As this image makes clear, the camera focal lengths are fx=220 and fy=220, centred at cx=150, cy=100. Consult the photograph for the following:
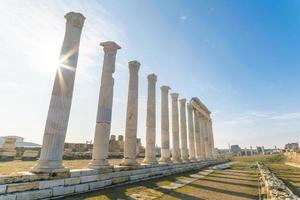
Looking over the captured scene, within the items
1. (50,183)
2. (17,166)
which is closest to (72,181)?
(50,183)

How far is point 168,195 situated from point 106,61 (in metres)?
10.3

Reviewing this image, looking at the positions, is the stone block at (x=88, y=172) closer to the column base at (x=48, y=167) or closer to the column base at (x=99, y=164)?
the column base at (x=99, y=164)

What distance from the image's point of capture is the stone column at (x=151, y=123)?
2116 centimetres

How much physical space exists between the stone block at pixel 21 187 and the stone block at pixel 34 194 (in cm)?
17

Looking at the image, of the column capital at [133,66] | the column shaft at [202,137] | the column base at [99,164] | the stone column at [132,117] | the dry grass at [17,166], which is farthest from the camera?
the column shaft at [202,137]

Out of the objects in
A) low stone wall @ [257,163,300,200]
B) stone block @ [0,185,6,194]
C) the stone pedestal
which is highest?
the stone pedestal

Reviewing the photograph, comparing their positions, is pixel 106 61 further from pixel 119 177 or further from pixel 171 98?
pixel 171 98

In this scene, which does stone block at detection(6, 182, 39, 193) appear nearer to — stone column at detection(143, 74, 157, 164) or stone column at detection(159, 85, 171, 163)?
stone column at detection(143, 74, 157, 164)

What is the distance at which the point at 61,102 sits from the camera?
12312mm

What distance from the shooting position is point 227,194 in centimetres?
1301

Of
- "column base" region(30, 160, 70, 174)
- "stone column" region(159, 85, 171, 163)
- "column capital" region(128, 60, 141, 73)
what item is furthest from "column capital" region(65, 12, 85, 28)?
"stone column" region(159, 85, 171, 163)

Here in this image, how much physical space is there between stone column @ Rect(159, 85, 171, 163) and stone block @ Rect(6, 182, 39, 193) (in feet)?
51.5

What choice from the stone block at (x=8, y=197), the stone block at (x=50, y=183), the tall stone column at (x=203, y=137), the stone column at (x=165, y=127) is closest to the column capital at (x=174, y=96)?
the stone column at (x=165, y=127)

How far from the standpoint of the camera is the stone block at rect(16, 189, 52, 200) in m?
9.21
